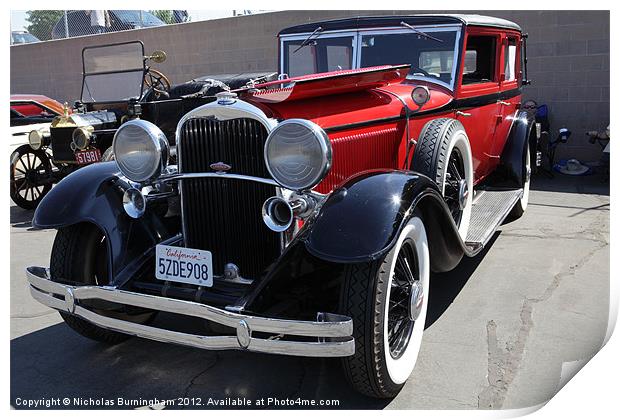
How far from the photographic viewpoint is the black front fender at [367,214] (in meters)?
2.27

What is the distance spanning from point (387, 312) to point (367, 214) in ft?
1.40

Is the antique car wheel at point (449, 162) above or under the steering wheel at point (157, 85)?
under

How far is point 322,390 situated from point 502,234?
305cm

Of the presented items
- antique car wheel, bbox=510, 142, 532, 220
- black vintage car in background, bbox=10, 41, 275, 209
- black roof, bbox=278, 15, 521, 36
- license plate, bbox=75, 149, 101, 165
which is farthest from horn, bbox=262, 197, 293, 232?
license plate, bbox=75, 149, 101, 165

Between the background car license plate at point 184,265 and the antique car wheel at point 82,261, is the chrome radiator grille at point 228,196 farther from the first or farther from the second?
the antique car wheel at point 82,261

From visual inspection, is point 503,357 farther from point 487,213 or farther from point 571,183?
point 571,183

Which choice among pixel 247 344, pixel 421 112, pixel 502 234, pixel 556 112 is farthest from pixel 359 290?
pixel 556 112

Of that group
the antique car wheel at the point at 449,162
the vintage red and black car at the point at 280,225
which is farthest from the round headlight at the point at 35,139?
the antique car wheel at the point at 449,162

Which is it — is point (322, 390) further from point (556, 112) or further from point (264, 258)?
point (556, 112)

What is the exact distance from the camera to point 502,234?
5125mm

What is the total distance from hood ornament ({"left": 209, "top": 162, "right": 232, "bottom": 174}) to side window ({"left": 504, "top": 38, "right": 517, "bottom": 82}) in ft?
10.9

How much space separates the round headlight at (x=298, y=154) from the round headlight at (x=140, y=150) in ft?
2.15

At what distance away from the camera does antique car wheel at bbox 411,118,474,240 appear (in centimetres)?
327

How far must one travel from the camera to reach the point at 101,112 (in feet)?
22.9
